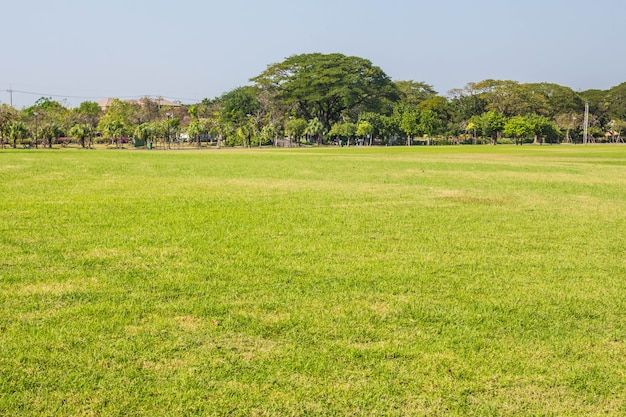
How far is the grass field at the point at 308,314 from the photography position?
3396 mm

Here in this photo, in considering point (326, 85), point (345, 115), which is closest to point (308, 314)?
point (326, 85)

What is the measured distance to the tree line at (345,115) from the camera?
83250 mm

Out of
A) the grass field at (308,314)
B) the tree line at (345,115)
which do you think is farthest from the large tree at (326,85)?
the grass field at (308,314)

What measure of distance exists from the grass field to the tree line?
68289 millimetres

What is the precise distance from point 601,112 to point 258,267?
110 m

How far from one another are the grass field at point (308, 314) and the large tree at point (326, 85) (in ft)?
248

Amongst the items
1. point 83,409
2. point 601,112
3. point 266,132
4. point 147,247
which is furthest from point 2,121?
point 601,112

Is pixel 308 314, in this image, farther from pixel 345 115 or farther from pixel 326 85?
pixel 345 115

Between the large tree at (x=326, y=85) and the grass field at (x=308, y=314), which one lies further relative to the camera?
the large tree at (x=326, y=85)

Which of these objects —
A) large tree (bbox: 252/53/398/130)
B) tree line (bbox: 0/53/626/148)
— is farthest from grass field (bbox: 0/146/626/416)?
large tree (bbox: 252/53/398/130)

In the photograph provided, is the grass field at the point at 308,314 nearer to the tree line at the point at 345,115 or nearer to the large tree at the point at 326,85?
the tree line at the point at 345,115

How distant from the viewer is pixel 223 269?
6086mm

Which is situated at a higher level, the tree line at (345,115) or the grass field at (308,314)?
the tree line at (345,115)

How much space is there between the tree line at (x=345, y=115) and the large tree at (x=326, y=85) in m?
0.15
